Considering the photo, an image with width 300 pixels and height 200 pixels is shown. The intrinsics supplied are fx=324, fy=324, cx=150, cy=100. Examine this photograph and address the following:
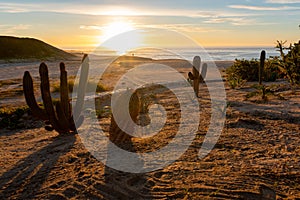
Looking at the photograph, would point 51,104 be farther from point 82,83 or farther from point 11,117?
point 11,117

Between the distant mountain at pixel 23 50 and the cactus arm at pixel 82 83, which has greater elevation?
the distant mountain at pixel 23 50

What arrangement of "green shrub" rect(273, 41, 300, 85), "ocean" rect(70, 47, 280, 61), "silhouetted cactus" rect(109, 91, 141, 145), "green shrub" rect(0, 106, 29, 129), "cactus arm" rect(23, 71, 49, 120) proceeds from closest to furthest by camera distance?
"silhouetted cactus" rect(109, 91, 141, 145) < "cactus arm" rect(23, 71, 49, 120) < "green shrub" rect(0, 106, 29, 129) < "green shrub" rect(273, 41, 300, 85) < "ocean" rect(70, 47, 280, 61)

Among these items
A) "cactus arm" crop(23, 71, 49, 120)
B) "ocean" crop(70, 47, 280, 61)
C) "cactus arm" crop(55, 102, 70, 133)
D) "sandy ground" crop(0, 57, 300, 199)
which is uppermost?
"ocean" crop(70, 47, 280, 61)

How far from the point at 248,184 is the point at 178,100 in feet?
21.8

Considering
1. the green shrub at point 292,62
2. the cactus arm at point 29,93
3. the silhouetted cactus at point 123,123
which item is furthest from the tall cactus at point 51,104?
the green shrub at point 292,62

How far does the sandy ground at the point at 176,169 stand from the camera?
13.4 ft

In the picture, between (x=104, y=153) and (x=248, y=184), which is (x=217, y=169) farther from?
(x=104, y=153)

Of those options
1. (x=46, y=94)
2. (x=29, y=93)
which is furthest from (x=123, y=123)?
(x=29, y=93)

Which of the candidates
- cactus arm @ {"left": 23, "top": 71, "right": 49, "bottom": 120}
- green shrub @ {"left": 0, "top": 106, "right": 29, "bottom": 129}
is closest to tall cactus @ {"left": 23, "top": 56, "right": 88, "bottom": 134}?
cactus arm @ {"left": 23, "top": 71, "right": 49, "bottom": 120}

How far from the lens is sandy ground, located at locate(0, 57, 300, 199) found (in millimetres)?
4070

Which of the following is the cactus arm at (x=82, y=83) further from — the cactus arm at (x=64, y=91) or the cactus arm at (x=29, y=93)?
the cactus arm at (x=29, y=93)

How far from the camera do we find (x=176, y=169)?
4699 mm

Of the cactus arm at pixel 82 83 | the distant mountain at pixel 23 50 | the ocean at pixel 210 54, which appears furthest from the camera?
the ocean at pixel 210 54

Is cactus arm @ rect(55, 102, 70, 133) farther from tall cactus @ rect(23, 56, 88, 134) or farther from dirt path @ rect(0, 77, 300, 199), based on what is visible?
dirt path @ rect(0, 77, 300, 199)
